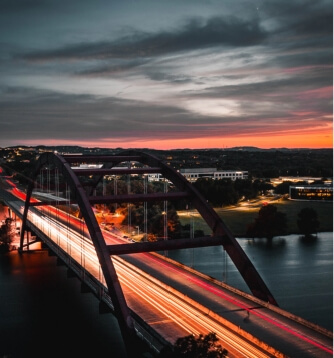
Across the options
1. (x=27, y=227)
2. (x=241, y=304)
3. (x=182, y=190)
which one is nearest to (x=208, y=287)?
(x=241, y=304)


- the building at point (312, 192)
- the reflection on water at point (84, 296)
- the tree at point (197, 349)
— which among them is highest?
the building at point (312, 192)

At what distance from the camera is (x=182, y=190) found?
1697 centimetres

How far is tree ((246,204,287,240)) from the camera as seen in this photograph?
34188 millimetres

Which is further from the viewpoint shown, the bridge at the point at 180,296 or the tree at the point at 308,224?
the tree at the point at 308,224

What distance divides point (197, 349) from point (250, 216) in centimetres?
3409

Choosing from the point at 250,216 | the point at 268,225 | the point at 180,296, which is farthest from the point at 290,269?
the point at 250,216

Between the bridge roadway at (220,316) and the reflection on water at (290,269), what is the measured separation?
480 cm

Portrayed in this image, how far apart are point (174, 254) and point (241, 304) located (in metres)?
16.3

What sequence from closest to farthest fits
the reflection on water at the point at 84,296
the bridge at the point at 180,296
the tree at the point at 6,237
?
the bridge at the point at 180,296, the reflection on water at the point at 84,296, the tree at the point at 6,237

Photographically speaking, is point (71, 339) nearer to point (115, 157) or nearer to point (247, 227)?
point (115, 157)

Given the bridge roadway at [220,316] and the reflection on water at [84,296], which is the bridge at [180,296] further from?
the reflection on water at [84,296]

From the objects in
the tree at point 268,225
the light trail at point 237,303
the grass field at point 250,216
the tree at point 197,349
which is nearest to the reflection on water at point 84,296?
the light trail at point 237,303

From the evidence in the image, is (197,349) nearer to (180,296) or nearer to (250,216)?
(180,296)

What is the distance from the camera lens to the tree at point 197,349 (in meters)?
8.17
